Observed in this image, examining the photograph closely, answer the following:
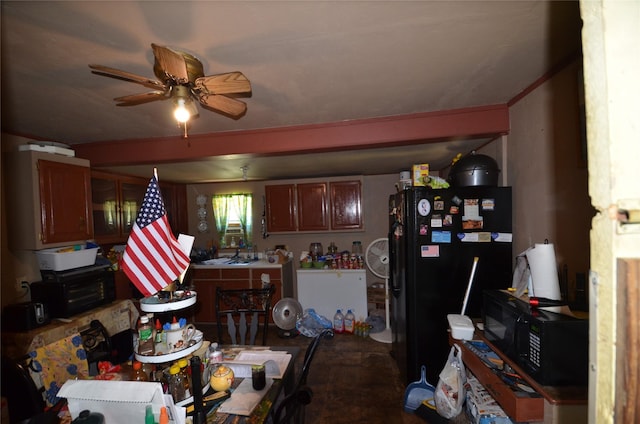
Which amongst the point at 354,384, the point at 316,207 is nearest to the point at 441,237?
the point at 354,384

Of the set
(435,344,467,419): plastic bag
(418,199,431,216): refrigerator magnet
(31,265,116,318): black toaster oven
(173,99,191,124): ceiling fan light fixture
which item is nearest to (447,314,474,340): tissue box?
(435,344,467,419): plastic bag

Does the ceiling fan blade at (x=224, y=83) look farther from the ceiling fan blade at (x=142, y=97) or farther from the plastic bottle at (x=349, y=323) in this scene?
the plastic bottle at (x=349, y=323)

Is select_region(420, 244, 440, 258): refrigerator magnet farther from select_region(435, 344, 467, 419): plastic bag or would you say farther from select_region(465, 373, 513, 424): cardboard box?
select_region(465, 373, 513, 424): cardboard box

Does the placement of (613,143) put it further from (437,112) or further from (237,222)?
(237,222)

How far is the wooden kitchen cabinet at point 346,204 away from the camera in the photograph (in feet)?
14.2

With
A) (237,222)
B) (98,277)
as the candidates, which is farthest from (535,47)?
(237,222)

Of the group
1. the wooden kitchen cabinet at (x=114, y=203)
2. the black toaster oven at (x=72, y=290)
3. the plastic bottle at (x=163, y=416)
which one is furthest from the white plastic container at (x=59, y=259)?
the plastic bottle at (x=163, y=416)

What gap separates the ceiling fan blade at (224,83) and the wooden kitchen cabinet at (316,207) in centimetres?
307

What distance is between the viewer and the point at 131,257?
52.7 inches

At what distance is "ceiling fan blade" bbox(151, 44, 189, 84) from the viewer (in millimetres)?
1062

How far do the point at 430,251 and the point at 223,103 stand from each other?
5.88ft

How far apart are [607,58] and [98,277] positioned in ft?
11.3

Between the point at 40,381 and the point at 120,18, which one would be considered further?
the point at 40,381

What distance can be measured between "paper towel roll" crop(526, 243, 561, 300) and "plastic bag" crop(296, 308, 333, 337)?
9.03 ft
